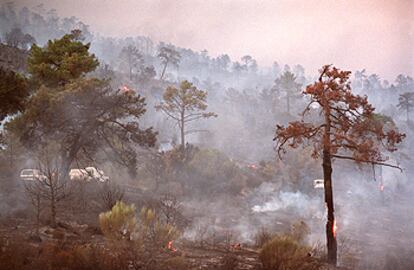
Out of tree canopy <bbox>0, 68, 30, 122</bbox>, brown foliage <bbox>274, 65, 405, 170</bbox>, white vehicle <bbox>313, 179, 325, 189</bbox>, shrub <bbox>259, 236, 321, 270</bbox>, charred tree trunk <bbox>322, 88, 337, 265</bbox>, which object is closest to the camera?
shrub <bbox>259, 236, 321, 270</bbox>

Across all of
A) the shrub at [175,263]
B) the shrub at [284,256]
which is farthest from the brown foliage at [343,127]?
the shrub at [175,263]

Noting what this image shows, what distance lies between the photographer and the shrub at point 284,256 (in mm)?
11234

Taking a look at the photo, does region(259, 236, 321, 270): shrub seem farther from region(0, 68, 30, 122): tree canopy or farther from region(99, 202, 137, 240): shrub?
region(0, 68, 30, 122): tree canopy

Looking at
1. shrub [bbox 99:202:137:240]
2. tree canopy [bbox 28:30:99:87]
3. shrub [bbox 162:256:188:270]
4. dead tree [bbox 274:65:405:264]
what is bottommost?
shrub [bbox 162:256:188:270]

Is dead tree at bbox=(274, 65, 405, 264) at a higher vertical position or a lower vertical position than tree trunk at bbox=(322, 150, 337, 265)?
higher

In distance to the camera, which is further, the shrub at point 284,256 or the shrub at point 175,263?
the shrub at point 175,263

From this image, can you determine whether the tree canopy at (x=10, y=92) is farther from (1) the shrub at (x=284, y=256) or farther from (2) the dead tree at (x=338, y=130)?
(1) the shrub at (x=284, y=256)

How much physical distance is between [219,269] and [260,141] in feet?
169

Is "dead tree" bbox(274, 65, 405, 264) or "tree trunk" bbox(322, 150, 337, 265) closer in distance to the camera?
"dead tree" bbox(274, 65, 405, 264)

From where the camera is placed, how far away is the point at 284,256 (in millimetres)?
11562

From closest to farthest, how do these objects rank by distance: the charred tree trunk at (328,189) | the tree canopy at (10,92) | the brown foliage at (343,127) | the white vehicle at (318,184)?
the tree canopy at (10,92) < the brown foliage at (343,127) < the charred tree trunk at (328,189) < the white vehicle at (318,184)

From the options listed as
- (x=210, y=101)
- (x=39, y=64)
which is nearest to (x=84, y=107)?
(x=39, y=64)

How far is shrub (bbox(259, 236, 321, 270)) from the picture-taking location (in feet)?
36.9

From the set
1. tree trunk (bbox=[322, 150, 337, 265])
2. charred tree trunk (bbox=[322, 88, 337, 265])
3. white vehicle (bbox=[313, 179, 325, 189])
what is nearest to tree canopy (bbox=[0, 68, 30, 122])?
charred tree trunk (bbox=[322, 88, 337, 265])
